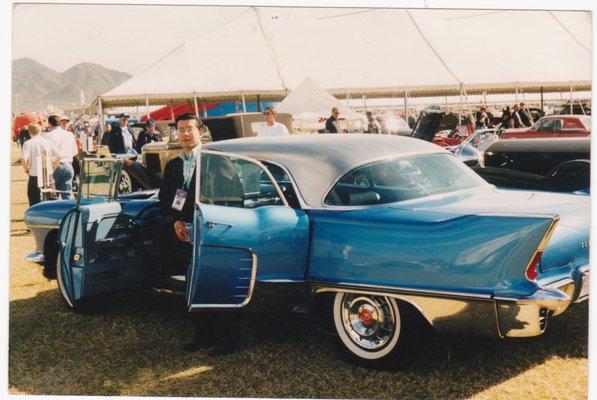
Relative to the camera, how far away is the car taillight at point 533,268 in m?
2.81

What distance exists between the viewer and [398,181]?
3.64 m

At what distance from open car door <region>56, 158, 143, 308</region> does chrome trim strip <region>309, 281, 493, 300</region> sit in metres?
1.91

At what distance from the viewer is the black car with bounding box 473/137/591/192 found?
5.64m

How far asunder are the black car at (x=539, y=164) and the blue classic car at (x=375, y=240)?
Answer: 76.2 inches

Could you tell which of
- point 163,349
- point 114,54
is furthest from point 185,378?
point 114,54

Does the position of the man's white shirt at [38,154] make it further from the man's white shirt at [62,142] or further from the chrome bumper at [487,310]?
the chrome bumper at [487,310]

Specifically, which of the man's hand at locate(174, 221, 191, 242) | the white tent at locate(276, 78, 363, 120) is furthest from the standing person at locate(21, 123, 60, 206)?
the white tent at locate(276, 78, 363, 120)

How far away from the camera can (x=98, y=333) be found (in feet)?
14.5

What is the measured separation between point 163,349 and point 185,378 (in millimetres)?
537

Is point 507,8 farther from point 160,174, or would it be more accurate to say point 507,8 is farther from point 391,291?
point 160,174

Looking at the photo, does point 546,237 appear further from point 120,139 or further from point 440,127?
point 120,139

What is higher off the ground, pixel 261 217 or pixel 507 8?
pixel 507 8

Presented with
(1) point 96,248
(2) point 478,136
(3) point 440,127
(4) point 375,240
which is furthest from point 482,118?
(4) point 375,240

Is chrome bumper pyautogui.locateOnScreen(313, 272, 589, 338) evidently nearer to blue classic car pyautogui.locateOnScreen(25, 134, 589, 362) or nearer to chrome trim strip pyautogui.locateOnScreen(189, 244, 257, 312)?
blue classic car pyautogui.locateOnScreen(25, 134, 589, 362)
